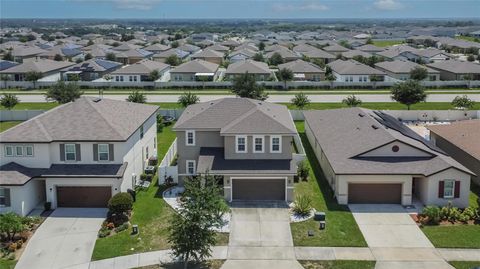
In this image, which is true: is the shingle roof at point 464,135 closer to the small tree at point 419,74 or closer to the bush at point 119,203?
the bush at point 119,203

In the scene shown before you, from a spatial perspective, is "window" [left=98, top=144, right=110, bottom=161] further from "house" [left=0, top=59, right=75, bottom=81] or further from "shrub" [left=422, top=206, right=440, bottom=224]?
"house" [left=0, top=59, right=75, bottom=81]

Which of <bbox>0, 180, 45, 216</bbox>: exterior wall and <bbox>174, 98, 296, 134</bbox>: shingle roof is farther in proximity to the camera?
<bbox>174, 98, 296, 134</bbox>: shingle roof

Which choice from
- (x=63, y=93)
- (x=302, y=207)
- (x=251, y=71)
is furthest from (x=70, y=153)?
(x=251, y=71)

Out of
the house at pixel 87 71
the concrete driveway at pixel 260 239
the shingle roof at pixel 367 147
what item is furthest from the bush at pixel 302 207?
the house at pixel 87 71

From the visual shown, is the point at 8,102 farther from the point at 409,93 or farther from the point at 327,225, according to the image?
the point at 409,93

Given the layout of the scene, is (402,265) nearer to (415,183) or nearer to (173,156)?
(415,183)

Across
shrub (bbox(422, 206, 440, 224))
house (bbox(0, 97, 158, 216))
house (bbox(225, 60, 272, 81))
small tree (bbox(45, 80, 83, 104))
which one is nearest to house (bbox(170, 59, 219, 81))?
house (bbox(225, 60, 272, 81))
